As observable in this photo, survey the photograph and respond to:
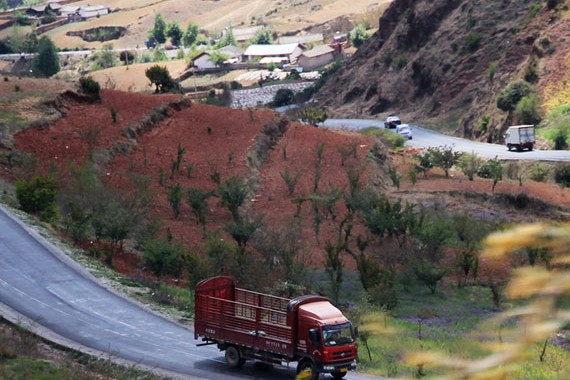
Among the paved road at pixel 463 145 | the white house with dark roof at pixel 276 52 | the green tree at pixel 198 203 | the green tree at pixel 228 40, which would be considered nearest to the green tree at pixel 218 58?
the white house with dark roof at pixel 276 52

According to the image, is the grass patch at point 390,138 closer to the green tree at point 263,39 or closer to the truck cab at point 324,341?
the truck cab at point 324,341

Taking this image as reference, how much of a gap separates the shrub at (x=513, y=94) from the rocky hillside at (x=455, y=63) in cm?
67

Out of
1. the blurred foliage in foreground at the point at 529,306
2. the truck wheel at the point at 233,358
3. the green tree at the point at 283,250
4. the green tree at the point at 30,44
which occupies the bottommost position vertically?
the green tree at the point at 30,44

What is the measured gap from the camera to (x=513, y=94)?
68.4 meters

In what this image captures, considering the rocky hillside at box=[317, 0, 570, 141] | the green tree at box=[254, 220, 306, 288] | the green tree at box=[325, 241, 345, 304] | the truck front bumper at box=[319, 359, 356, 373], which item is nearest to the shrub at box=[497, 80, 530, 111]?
the rocky hillside at box=[317, 0, 570, 141]

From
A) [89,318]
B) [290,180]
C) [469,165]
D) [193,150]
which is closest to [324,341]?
[89,318]

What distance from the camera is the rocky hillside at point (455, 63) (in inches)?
2817

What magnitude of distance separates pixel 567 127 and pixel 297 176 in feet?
78.2

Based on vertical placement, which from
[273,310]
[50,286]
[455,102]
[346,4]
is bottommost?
[346,4]

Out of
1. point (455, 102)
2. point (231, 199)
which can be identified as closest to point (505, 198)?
point (231, 199)

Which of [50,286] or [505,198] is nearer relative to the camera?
[50,286]

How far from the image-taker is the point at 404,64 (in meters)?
89.0

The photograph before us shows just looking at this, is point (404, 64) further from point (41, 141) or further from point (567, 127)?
point (41, 141)

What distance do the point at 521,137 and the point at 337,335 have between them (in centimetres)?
4258
